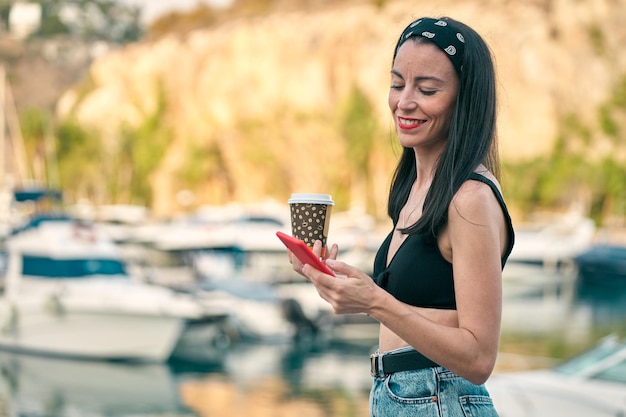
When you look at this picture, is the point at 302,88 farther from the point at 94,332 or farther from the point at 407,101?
the point at 407,101

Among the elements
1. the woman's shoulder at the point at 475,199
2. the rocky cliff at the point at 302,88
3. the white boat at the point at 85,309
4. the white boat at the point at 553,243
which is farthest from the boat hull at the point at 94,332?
the rocky cliff at the point at 302,88

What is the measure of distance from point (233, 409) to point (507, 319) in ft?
51.1

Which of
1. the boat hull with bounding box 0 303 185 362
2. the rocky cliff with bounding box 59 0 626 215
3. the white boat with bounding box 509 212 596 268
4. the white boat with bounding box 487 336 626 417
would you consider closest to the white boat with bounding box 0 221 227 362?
the boat hull with bounding box 0 303 185 362

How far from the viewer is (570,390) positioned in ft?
30.5

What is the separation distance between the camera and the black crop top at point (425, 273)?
247cm

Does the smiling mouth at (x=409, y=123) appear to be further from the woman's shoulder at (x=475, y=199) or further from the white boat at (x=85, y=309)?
the white boat at (x=85, y=309)

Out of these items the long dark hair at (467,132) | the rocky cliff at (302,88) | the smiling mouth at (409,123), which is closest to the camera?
the long dark hair at (467,132)

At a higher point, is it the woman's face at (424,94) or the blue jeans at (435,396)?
the woman's face at (424,94)

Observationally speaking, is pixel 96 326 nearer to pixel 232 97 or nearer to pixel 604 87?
pixel 604 87

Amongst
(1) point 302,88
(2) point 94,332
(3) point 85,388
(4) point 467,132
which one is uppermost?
(4) point 467,132

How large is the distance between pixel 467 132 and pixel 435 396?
60 cm

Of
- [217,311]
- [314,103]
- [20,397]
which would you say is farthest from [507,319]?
[314,103]

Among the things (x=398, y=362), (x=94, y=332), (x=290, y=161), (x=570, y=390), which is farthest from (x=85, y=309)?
(x=290, y=161)

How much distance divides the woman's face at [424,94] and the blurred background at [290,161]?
16340 millimetres
